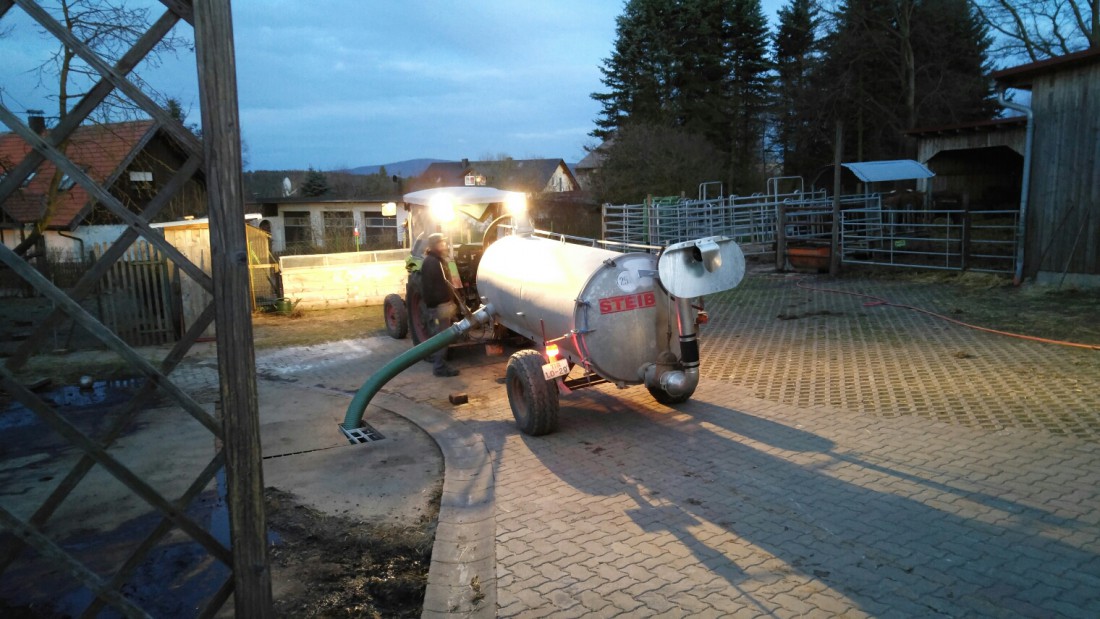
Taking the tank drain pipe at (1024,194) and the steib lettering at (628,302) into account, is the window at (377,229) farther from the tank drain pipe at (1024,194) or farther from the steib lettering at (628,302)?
the steib lettering at (628,302)

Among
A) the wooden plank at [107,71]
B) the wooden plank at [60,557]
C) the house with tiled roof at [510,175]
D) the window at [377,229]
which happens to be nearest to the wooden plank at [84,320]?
the wooden plank at [60,557]

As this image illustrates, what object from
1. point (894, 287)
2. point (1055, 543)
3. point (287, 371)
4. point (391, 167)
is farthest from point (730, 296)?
point (391, 167)

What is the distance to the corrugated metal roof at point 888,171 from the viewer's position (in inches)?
745

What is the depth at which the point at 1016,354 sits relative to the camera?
8.73 metres

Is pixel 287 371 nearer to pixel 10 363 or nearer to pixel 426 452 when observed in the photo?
pixel 426 452

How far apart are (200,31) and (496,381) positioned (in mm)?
6868

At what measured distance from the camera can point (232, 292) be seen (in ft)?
9.69

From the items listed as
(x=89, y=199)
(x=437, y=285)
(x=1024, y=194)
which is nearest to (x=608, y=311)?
(x=437, y=285)

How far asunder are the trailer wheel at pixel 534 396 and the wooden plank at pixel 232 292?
12.5 ft

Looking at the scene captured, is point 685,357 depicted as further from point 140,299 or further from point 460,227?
point 140,299

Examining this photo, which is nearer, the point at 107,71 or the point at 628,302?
the point at 107,71

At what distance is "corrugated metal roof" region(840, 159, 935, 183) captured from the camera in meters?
18.9

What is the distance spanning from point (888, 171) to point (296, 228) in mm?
27969

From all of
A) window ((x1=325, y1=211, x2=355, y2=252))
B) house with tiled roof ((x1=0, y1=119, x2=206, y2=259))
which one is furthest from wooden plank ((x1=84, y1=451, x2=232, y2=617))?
window ((x1=325, y1=211, x2=355, y2=252))
